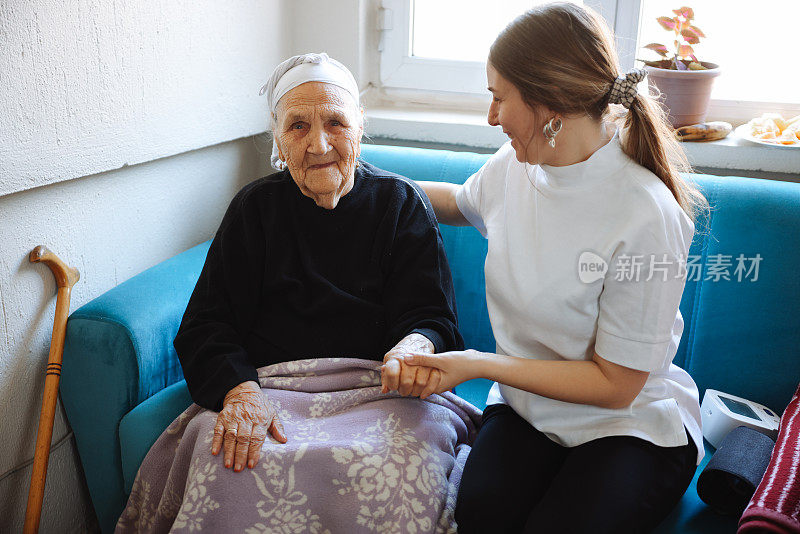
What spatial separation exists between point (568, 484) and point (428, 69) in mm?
1643

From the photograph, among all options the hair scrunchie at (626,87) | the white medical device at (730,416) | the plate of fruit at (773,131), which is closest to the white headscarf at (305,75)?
the hair scrunchie at (626,87)

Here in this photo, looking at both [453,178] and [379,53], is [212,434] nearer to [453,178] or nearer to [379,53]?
[453,178]

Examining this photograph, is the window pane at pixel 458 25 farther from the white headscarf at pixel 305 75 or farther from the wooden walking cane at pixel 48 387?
the wooden walking cane at pixel 48 387

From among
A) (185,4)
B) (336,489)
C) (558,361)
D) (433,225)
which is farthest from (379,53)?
(336,489)

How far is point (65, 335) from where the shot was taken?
1.60m

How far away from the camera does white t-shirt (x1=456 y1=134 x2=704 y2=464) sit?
1297 millimetres

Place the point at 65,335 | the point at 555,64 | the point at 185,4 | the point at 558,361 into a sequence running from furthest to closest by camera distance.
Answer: the point at 185,4, the point at 65,335, the point at 558,361, the point at 555,64

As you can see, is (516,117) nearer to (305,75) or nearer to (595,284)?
(595,284)

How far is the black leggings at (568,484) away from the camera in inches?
50.4

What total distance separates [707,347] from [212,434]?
1197 mm

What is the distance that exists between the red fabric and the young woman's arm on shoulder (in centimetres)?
86

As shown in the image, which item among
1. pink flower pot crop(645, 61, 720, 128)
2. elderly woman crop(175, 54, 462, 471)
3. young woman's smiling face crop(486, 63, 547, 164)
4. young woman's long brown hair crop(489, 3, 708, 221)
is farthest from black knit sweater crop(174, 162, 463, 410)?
pink flower pot crop(645, 61, 720, 128)

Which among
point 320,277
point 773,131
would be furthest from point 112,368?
point 773,131

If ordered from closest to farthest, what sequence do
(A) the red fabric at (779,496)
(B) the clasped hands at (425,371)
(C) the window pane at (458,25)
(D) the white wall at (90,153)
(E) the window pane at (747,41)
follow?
(A) the red fabric at (779,496) < (B) the clasped hands at (425,371) < (D) the white wall at (90,153) < (E) the window pane at (747,41) < (C) the window pane at (458,25)
